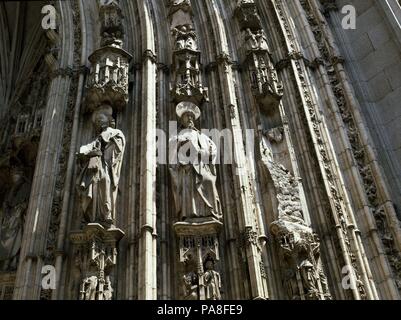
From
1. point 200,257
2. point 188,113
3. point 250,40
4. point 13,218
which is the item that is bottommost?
point 200,257

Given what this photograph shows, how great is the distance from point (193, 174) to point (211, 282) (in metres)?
1.95

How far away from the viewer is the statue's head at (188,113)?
10117 millimetres

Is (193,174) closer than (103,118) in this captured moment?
Yes

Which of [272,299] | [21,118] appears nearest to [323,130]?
[272,299]

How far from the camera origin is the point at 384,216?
9133mm

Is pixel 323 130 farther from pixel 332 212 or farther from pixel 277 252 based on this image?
pixel 277 252

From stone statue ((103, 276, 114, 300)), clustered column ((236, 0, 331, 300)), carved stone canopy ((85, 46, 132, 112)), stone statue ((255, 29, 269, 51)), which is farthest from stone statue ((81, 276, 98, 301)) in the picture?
stone statue ((255, 29, 269, 51))

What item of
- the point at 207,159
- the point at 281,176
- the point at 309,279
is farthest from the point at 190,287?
the point at 281,176

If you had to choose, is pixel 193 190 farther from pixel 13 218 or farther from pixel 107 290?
pixel 13 218

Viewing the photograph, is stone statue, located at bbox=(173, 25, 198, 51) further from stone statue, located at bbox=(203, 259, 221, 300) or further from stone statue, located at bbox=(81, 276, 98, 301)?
stone statue, located at bbox=(81, 276, 98, 301)

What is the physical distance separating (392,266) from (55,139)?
6.46m

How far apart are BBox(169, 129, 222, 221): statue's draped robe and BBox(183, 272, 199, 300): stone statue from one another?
1.02 metres

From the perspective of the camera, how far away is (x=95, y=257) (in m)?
8.48

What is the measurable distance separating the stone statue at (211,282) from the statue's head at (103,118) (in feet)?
11.1
